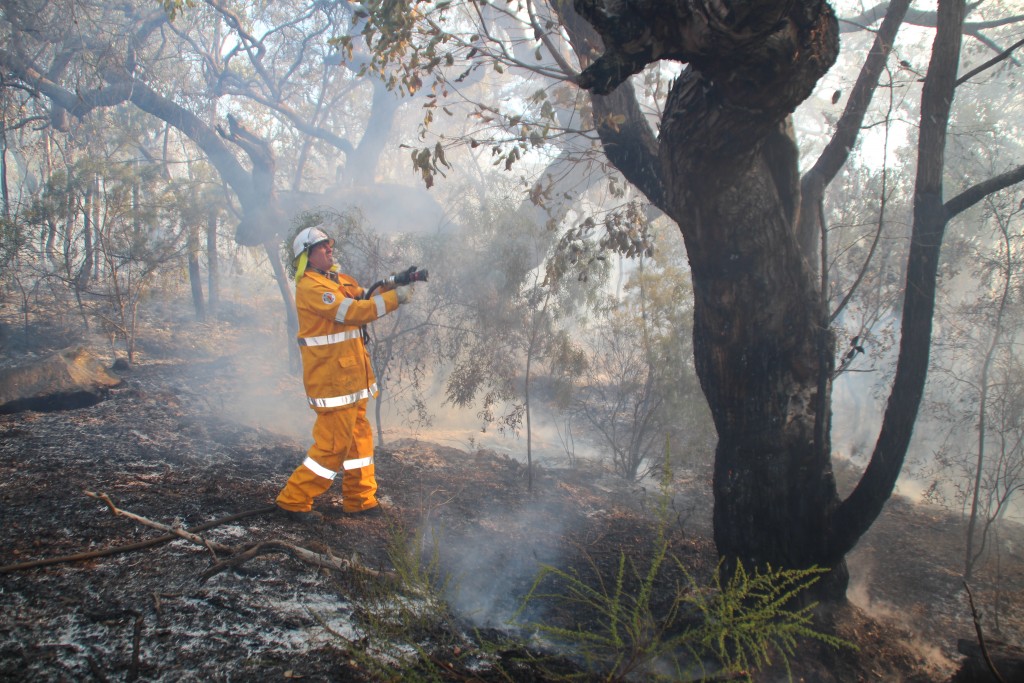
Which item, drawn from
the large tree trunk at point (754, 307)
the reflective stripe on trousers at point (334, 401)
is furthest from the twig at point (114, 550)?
the large tree trunk at point (754, 307)

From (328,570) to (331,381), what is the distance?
1.42 meters

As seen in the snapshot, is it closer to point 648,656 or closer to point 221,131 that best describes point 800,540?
point 648,656

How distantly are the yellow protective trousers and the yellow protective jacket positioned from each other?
0.42ft

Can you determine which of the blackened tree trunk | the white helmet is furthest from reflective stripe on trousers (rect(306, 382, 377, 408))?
the blackened tree trunk

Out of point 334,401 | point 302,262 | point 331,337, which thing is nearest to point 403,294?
point 331,337

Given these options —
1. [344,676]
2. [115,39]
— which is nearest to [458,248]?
[344,676]

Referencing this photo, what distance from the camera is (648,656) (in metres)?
2.29

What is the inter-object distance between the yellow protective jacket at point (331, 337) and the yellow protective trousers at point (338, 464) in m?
0.13

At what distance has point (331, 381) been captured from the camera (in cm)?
436

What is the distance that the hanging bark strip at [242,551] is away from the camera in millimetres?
3262

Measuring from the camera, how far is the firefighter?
4.24m

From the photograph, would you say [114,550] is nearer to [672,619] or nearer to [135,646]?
[135,646]

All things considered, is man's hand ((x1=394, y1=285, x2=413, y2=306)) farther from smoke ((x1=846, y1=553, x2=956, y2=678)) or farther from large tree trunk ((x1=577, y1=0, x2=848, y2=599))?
smoke ((x1=846, y1=553, x2=956, y2=678))

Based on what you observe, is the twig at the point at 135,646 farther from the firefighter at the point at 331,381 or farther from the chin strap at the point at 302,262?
the chin strap at the point at 302,262
